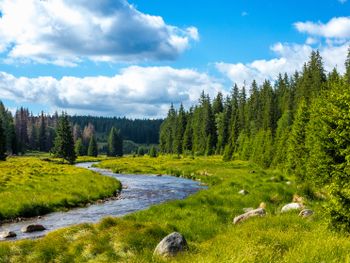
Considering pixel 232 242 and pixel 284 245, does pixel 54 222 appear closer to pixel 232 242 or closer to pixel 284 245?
pixel 232 242

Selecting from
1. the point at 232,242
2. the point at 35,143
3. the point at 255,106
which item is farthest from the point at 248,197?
the point at 35,143

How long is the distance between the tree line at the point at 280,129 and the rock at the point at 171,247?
5.62m

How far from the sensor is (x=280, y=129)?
86625 millimetres

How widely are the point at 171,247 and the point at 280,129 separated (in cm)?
7586

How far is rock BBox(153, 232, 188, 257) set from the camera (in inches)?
562

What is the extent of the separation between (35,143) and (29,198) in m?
146

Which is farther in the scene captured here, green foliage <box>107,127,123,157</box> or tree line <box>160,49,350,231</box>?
green foliage <box>107,127,123,157</box>

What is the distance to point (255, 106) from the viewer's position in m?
125

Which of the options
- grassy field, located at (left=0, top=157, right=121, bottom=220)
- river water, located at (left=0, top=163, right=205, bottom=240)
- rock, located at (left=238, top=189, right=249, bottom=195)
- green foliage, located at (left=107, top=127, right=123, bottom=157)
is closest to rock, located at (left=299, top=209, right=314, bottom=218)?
rock, located at (left=238, top=189, right=249, bottom=195)

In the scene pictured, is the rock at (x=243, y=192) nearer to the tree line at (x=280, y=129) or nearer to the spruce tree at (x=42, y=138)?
the tree line at (x=280, y=129)

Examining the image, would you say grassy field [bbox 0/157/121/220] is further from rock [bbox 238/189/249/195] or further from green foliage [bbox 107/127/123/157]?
green foliage [bbox 107/127/123/157]

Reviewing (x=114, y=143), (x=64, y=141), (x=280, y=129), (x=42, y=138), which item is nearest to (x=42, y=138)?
(x=42, y=138)

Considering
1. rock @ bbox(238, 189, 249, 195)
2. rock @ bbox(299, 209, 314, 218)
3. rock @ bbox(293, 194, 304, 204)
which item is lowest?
rock @ bbox(238, 189, 249, 195)

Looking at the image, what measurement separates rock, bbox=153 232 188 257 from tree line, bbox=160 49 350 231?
5.62 meters
